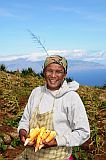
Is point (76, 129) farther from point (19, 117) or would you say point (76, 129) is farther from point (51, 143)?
point (19, 117)

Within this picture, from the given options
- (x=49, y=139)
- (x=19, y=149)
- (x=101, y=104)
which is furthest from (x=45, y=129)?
(x=101, y=104)

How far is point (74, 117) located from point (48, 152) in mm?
535

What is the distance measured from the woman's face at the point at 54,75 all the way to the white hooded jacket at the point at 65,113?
62 mm

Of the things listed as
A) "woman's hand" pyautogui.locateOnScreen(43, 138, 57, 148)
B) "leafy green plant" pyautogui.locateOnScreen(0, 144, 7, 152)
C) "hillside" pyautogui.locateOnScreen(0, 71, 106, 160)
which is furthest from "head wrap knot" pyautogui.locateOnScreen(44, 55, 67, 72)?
"leafy green plant" pyautogui.locateOnScreen(0, 144, 7, 152)

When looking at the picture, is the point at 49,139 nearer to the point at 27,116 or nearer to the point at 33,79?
the point at 27,116

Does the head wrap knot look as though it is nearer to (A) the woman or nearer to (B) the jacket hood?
(A) the woman

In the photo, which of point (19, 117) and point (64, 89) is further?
point (19, 117)

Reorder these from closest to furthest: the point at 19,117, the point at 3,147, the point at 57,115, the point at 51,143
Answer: the point at 51,143, the point at 57,115, the point at 3,147, the point at 19,117

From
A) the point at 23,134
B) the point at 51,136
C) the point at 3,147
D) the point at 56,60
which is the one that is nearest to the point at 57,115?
the point at 51,136

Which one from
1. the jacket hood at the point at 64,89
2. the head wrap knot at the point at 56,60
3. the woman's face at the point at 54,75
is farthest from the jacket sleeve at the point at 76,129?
the head wrap knot at the point at 56,60

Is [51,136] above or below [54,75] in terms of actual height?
below

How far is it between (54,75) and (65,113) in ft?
1.55

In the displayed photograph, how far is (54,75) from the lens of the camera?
197 inches

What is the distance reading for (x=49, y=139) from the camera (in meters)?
4.70
